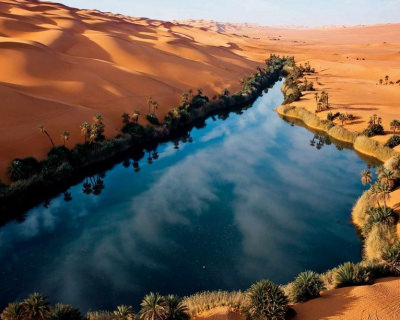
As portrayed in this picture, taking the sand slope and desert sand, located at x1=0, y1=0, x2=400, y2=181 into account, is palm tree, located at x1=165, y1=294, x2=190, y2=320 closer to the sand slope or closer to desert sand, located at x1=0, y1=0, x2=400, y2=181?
the sand slope

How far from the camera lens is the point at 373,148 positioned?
142ft

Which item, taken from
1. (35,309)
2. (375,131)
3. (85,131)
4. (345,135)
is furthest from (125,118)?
(375,131)

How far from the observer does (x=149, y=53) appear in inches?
3519

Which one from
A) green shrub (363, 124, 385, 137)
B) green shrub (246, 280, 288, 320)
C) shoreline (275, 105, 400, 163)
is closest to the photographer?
green shrub (246, 280, 288, 320)

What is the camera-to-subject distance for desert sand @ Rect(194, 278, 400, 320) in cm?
1530

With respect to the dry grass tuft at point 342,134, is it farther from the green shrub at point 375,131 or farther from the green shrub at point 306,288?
the green shrub at point 306,288

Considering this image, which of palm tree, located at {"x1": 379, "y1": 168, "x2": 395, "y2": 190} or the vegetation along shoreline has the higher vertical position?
palm tree, located at {"x1": 379, "y1": 168, "x2": 395, "y2": 190}

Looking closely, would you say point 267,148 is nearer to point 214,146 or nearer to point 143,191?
point 214,146

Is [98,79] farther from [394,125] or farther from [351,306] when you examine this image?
[351,306]

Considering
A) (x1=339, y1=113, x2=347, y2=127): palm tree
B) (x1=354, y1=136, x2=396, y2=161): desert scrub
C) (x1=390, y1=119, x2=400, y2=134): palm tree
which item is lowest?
(x1=354, y1=136, x2=396, y2=161): desert scrub

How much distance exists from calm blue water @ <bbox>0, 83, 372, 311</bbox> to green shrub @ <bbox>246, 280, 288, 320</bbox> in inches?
193

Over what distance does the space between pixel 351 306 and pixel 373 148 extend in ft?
107

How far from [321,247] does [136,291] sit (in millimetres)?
14441

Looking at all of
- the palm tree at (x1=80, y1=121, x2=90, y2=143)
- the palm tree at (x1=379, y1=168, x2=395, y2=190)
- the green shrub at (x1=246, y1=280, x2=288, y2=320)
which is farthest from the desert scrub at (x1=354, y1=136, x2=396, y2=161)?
the palm tree at (x1=80, y1=121, x2=90, y2=143)
